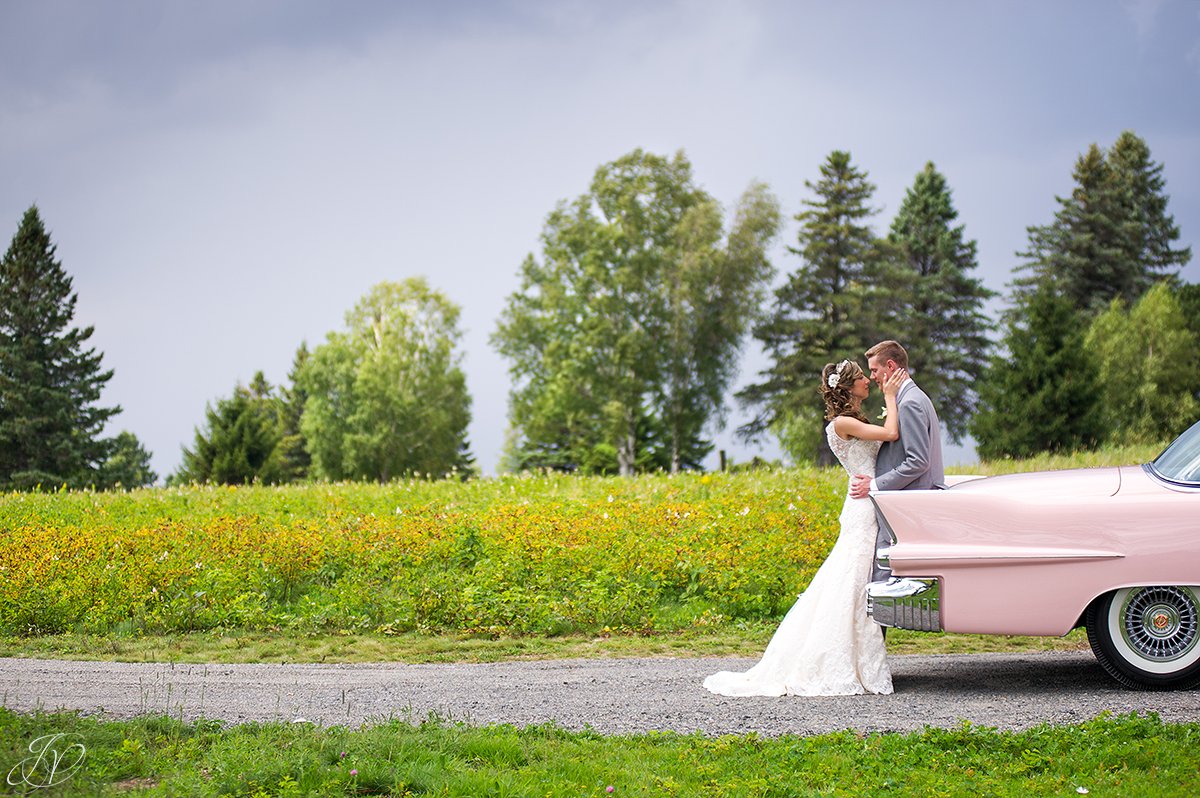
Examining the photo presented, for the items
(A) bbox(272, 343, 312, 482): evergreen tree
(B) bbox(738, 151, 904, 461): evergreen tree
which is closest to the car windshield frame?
(B) bbox(738, 151, 904, 461): evergreen tree

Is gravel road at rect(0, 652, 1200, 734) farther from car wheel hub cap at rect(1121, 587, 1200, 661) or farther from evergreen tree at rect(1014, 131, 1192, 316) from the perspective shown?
evergreen tree at rect(1014, 131, 1192, 316)

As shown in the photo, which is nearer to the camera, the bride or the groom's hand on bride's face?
the bride

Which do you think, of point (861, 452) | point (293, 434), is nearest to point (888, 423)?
point (861, 452)

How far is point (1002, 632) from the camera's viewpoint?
7410mm

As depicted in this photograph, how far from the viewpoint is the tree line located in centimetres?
4544

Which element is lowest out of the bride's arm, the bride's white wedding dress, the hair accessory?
the bride's white wedding dress

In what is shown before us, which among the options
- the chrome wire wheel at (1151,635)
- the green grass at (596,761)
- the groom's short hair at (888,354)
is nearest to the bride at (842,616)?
the groom's short hair at (888,354)

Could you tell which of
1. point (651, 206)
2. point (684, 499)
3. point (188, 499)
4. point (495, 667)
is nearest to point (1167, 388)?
point (651, 206)

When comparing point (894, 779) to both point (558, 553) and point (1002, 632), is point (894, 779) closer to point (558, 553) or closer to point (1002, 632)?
point (1002, 632)

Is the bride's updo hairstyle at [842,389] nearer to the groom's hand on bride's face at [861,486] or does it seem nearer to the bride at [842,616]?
the bride at [842,616]

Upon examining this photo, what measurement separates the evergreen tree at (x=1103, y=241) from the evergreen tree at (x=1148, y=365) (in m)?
6.52

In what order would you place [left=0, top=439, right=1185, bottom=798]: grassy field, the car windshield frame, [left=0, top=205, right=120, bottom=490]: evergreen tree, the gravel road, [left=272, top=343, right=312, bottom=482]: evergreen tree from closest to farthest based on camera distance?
[left=0, top=439, right=1185, bottom=798]: grassy field
the gravel road
the car windshield frame
[left=0, top=205, right=120, bottom=490]: evergreen tree
[left=272, top=343, right=312, bottom=482]: evergreen tree

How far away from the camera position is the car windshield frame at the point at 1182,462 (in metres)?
7.35

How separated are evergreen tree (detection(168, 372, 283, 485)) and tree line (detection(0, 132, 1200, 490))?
116mm
